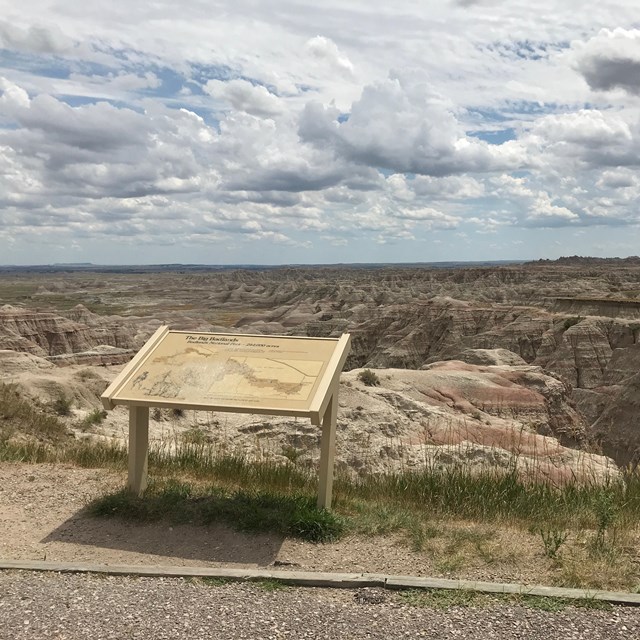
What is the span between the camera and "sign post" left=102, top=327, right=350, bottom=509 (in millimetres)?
6133

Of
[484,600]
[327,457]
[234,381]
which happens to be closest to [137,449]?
[234,381]

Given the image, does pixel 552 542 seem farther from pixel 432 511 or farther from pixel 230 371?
pixel 230 371

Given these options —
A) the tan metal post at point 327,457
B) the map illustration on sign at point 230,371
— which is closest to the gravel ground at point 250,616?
the tan metal post at point 327,457

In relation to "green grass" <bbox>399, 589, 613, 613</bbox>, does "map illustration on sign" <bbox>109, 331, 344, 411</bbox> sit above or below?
above

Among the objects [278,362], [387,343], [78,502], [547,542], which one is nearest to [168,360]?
[278,362]

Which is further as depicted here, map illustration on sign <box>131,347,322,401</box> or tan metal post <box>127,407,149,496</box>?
tan metal post <box>127,407,149,496</box>

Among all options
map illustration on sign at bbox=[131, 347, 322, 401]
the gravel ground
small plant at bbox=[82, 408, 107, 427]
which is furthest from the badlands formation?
the gravel ground

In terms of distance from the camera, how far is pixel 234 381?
6496 mm

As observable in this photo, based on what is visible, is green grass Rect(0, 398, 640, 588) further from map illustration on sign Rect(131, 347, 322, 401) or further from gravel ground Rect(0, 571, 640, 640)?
→ map illustration on sign Rect(131, 347, 322, 401)

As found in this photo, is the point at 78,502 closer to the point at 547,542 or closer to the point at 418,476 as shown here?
the point at 418,476

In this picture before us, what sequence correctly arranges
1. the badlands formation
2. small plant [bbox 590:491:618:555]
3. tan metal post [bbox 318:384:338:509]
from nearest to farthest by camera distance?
small plant [bbox 590:491:618:555] < tan metal post [bbox 318:384:338:509] < the badlands formation

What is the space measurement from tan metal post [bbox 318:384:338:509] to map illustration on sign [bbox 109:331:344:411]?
1.44ft

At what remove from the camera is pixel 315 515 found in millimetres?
6270

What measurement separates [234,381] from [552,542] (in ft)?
10.6
